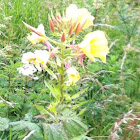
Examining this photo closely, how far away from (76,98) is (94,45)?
0.67 metres

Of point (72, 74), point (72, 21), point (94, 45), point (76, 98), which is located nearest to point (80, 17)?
point (72, 21)

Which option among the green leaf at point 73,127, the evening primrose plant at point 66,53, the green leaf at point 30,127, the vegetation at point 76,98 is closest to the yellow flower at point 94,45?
the evening primrose plant at point 66,53

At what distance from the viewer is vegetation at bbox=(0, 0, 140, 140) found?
1.37 m

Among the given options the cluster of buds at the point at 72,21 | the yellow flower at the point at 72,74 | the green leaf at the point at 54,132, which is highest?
the cluster of buds at the point at 72,21

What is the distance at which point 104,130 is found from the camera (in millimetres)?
1688

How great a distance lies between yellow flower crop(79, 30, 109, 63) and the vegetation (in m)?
0.10

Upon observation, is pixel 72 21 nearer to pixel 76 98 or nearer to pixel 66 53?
pixel 66 53

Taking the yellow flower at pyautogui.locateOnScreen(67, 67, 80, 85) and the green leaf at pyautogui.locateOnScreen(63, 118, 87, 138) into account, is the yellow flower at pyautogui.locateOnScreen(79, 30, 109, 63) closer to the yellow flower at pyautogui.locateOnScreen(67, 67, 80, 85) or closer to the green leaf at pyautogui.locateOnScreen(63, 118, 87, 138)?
the yellow flower at pyautogui.locateOnScreen(67, 67, 80, 85)

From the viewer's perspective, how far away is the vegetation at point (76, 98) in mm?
1365

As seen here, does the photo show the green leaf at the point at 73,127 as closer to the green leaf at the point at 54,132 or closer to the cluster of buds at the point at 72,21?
the green leaf at the point at 54,132

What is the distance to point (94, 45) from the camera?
1.24 m

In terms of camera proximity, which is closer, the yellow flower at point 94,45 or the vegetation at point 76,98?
the yellow flower at point 94,45

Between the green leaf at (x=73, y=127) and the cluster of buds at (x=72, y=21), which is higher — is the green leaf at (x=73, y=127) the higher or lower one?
the lower one

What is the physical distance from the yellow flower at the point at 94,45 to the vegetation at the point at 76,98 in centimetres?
10
